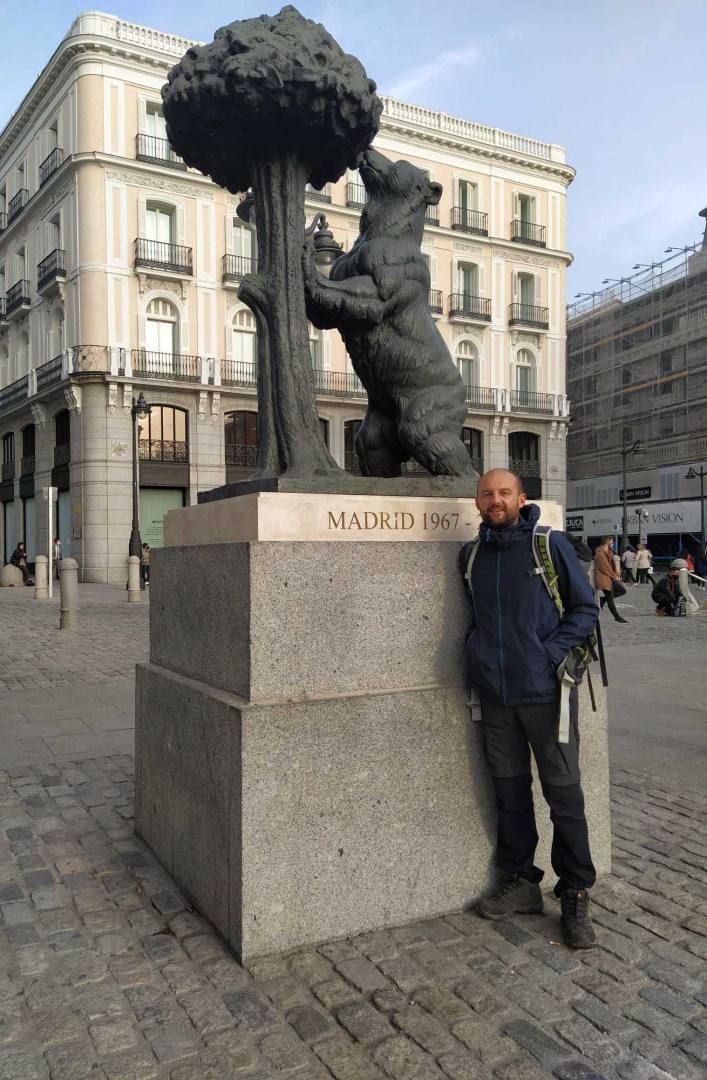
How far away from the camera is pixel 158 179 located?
30766mm

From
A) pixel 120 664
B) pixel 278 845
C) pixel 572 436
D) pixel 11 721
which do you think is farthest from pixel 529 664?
pixel 572 436

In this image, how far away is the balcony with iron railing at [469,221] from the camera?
36.8 m

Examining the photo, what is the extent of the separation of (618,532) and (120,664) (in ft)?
126

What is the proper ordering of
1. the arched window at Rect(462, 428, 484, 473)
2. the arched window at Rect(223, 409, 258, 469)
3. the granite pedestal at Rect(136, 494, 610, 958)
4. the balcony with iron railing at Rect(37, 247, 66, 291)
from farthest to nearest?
the arched window at Rect(462, 428, 484, 473) < the arched window at Rect(223, 409, 258, 469) < the balcony with iron railing at Rect(37, 247, 66, 291) < the granite pedestal at Rect(136, 494, 610, 958)

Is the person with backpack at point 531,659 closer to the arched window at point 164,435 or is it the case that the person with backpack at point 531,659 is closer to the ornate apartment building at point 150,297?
the ornate apartment building at point 150,297

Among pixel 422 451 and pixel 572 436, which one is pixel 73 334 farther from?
pixel 572 436

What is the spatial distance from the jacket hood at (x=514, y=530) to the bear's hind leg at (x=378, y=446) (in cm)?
103

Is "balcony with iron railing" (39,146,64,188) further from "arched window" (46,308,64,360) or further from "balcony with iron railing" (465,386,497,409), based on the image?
"balcony with iron railing" (465,386,497,409)

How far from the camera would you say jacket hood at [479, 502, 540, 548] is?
3.16 metres

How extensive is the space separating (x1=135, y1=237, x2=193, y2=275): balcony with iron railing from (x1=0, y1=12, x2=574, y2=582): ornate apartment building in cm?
7

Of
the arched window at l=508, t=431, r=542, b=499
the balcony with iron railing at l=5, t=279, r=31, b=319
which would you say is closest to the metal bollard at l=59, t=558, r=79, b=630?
the balcony with iron railing at l=5, t=279, r=31, b=319

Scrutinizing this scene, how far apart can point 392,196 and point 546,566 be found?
1.96 m

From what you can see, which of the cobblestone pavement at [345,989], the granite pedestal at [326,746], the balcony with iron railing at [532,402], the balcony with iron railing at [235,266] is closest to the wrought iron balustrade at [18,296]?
the balcony with iron railing at [235,266]

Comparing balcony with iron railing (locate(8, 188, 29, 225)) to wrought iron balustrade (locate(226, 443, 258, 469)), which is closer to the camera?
wrought iron balustrade (locate(226, 443, 258, 469))
